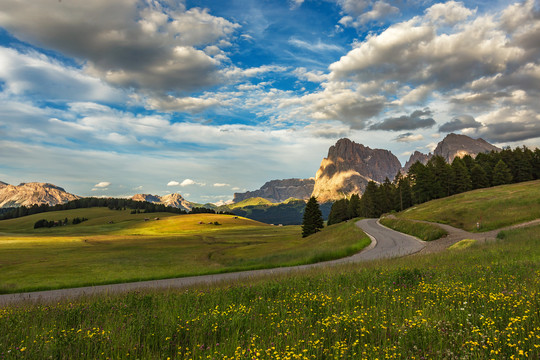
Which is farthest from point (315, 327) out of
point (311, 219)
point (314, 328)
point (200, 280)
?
point (311, 219)

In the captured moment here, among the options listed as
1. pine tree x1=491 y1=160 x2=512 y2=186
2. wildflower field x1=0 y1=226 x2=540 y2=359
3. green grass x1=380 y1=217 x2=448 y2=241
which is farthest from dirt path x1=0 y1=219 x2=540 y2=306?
pine tree x1=491 y1=160 x2=512 y2=186

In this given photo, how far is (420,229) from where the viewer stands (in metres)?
48.6

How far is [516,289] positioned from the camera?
757 centimetres

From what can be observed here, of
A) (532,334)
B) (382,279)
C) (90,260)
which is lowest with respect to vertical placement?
(90,260)

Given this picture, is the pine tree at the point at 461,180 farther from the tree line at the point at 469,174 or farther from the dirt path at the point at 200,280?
the dirt path at the point at 200,280

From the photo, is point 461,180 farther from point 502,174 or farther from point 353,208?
point 353,208

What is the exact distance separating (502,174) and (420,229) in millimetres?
67050

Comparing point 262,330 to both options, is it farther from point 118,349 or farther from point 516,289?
point 516,289

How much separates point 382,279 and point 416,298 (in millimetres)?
2911

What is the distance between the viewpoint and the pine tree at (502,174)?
301 ft

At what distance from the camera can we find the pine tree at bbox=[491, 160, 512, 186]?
91875mm

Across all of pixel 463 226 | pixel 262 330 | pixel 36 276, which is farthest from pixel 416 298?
pixel 463 226

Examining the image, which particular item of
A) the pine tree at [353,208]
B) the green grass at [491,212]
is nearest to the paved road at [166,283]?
the green grass at [491,212]

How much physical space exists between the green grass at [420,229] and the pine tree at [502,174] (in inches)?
2099
